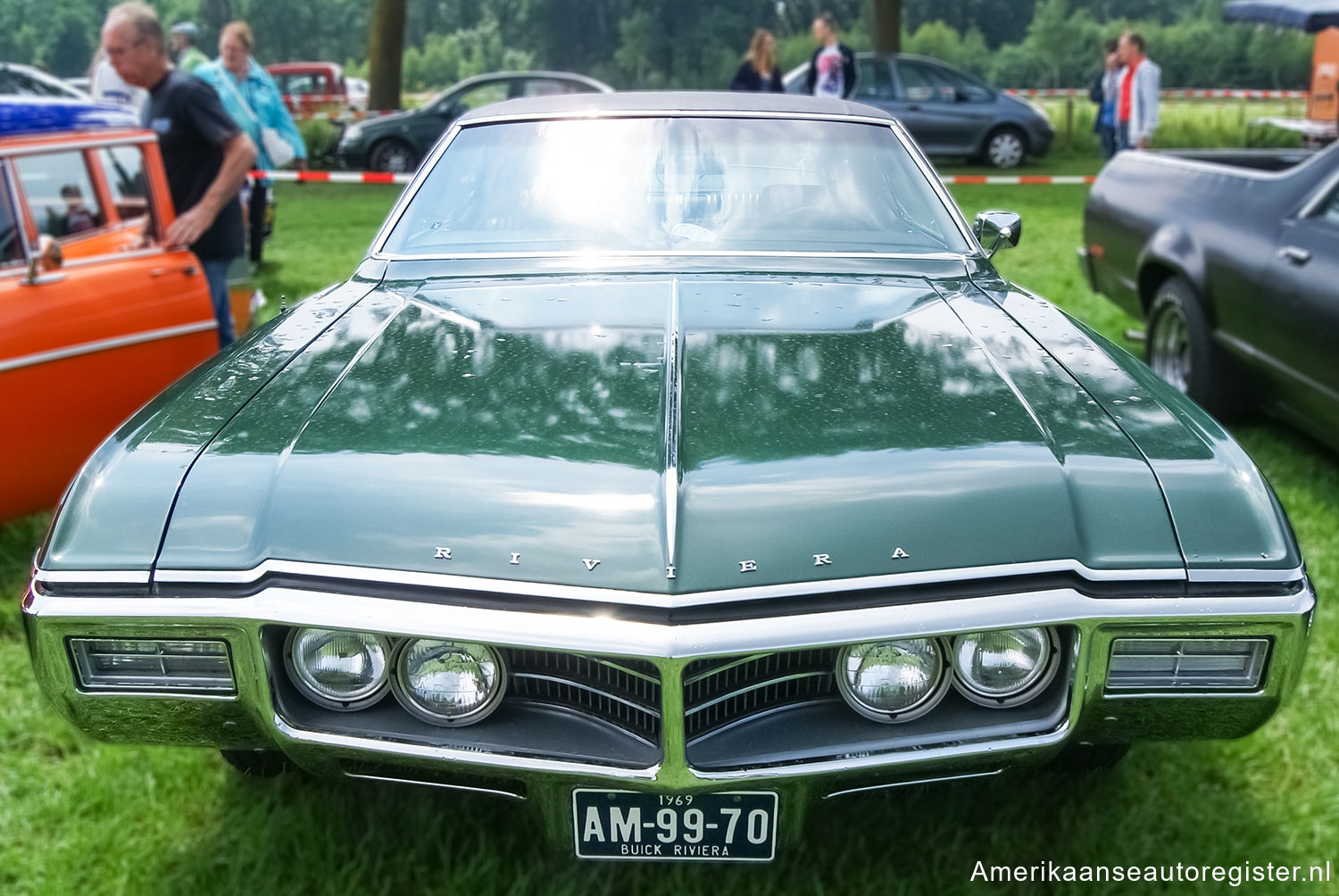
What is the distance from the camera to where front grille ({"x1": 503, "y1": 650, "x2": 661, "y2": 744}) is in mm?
1838

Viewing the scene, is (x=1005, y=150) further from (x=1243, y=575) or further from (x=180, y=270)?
(x=1243, y=575)

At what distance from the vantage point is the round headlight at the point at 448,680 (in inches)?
72.6

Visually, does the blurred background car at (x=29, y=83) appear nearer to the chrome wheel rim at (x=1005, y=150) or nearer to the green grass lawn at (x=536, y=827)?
the chrome wheel rim at (x=1005, y=150)

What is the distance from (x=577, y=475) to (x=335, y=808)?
114 centimetres

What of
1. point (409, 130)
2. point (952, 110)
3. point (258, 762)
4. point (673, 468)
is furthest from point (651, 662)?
point (952, 110)

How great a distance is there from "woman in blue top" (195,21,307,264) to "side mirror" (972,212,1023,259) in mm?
5808

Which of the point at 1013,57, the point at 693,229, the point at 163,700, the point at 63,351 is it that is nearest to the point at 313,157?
the point at 63,351

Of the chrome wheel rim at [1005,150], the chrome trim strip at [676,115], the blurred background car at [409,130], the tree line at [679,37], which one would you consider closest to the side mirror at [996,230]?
the chrome trim strip at [676,115]

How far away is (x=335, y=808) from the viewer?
249 cm

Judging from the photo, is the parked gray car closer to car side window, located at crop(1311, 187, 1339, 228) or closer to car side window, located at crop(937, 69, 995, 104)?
car side window, located at crop(937, 69, 995, 104)

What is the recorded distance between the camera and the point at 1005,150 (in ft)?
49.6

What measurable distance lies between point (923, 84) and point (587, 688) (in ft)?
47.6

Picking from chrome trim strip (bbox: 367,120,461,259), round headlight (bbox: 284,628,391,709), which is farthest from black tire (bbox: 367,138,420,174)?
round headlight (bbox: 284,628,391,709)

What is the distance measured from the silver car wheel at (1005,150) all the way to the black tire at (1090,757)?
45.6 feet
